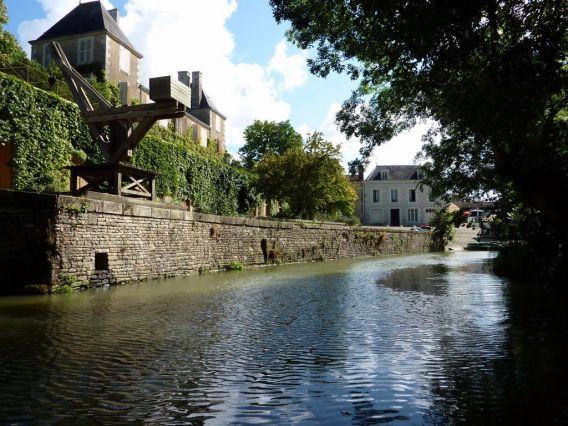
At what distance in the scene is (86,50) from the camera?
28141 millimetres

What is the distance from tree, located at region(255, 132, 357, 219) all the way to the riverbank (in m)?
6.96

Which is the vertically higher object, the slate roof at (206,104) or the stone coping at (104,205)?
the slate roof at (206,104)

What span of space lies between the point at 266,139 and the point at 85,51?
19.9 metres

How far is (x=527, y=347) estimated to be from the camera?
15.5ft

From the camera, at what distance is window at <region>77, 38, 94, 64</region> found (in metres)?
28.1

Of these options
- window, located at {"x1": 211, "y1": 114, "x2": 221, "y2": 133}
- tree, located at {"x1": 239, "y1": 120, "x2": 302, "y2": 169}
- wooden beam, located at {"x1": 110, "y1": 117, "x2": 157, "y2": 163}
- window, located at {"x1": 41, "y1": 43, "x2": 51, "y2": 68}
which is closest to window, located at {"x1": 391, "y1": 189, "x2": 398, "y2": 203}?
tree, located at {"x1": 239, "y1": 120, "x2": 302, "y2": 169}

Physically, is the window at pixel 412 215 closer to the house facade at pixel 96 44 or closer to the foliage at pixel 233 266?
the house facade at pixel 96 44

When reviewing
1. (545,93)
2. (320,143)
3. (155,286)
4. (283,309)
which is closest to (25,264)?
(155,286)

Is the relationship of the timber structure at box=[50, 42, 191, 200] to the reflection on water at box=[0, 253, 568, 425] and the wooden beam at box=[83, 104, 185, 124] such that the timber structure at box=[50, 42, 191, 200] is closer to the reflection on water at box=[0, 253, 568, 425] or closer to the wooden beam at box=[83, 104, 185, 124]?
the wooden beam at box=[83, 104, 185, 124]

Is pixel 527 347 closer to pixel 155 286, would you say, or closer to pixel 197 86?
pixel 155 286

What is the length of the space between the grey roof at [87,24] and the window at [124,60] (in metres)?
0.38

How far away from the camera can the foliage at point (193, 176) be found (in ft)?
63.1

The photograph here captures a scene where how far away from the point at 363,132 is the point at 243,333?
24.6 feet

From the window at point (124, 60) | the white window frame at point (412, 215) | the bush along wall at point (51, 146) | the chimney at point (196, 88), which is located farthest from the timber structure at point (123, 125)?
the white window frame at point (412, 215)
